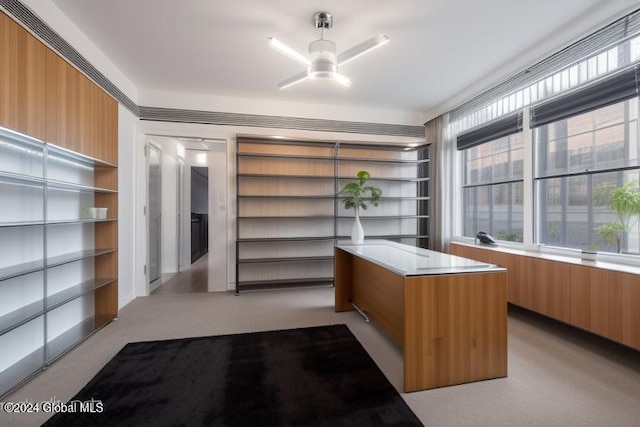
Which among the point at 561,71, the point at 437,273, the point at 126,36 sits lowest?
the point at 437,273

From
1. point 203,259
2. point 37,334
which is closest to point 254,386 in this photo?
point 37,334

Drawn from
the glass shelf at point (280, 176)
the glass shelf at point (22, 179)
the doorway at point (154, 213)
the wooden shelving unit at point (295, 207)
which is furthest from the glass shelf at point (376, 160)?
the glass shelf at point (22, 179)

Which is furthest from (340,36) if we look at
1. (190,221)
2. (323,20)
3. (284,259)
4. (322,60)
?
(190,221)

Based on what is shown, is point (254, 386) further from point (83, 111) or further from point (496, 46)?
point (496, 46)

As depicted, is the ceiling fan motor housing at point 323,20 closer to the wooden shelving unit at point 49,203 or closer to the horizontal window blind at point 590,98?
the wooden shelving unit at point 49,203

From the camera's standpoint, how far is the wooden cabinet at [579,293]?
2047 mm

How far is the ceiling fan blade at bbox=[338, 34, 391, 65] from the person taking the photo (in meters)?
2.03

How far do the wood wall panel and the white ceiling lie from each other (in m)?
0.72

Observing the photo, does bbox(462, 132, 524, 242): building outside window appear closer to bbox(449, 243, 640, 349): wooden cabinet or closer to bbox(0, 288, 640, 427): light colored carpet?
bbox(449, 243, 640, 349): wooden cabinet

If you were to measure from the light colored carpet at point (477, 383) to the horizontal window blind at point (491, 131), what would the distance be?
223 cm

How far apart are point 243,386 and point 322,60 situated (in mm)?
2551

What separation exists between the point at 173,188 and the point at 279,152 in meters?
2.39

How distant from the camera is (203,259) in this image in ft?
22.6

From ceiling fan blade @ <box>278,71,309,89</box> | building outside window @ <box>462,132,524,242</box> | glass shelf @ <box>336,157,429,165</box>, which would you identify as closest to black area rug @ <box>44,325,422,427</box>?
ceiling fan blade @ <box>278,71,309,89</box>
